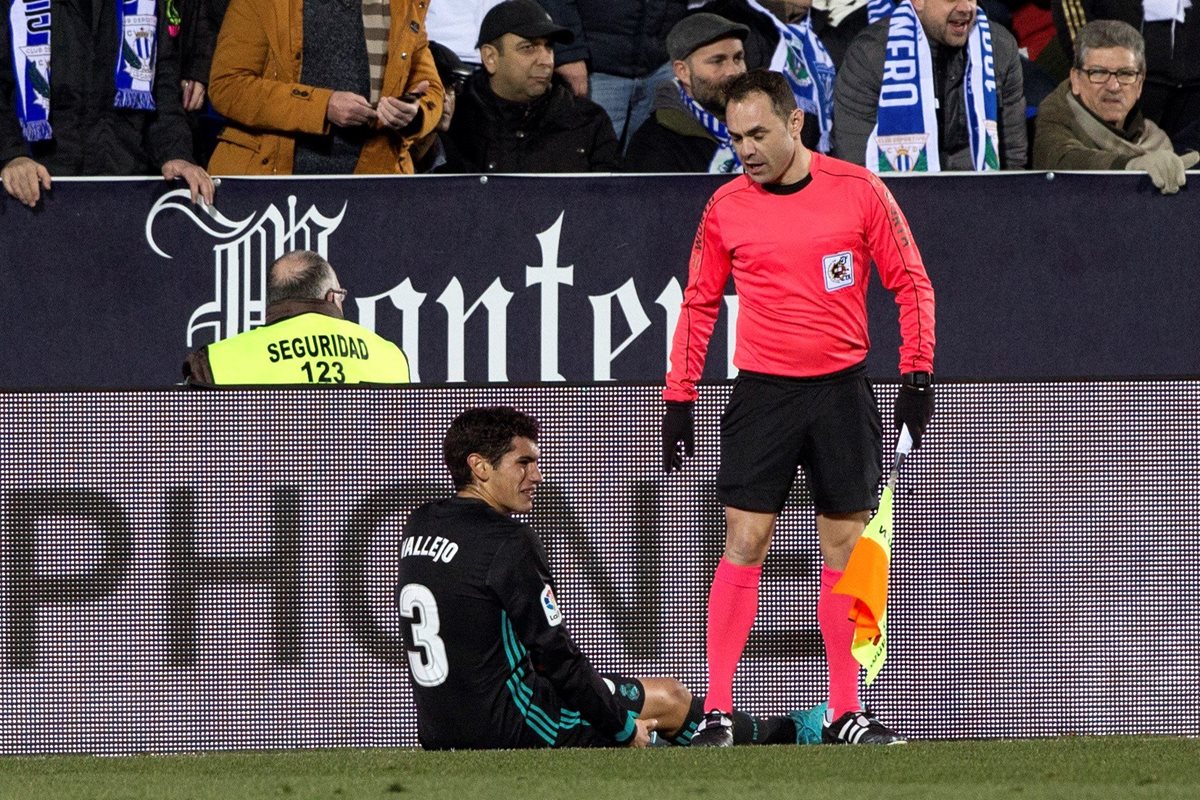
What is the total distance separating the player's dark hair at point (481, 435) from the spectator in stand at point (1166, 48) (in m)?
4.47

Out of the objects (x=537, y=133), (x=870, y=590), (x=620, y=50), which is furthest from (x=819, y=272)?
(x=620, y=50)

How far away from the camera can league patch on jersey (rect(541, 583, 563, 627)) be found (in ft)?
18.5

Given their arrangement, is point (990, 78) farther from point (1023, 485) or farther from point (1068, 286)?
point (1023, 485)

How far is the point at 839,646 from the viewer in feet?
19.7

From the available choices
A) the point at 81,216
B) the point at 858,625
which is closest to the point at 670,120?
the point at 81,216

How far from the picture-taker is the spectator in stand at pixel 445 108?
361 inches

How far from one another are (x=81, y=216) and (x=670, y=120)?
2.53m

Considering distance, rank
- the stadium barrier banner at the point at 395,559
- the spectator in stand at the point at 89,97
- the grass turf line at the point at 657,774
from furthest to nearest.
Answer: the spectator in stand at the point at 89,97 → the stadium barrier banner at the point at 395,559 → the grass turf line at the point at 657,774

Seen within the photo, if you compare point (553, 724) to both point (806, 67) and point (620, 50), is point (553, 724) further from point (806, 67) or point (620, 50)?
point (620, 50)

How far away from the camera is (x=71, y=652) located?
6.16 meters

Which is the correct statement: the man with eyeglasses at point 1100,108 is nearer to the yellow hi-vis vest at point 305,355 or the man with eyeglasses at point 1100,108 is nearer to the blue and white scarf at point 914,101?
the blue and white scarf at point 914,101

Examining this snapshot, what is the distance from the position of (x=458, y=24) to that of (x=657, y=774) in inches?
199

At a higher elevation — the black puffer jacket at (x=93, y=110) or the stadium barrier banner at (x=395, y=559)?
the black puffer jacket at (x=93, y=110)

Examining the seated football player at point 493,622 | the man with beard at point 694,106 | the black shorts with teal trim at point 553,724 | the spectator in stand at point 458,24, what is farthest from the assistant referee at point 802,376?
the spectator in stand at point 458,24
